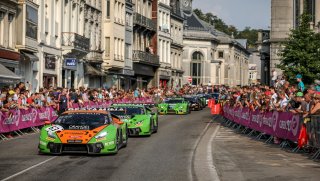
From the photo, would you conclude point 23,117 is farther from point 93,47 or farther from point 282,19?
point 282,19

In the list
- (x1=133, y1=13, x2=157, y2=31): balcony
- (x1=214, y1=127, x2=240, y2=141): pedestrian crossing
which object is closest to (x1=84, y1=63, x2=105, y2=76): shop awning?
(x1=133, y1=13, x2=157, y2=31): balcony

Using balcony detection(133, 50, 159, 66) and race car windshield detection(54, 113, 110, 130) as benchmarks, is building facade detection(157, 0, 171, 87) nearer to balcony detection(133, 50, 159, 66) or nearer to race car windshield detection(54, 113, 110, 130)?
balcony detection(133, 50, 159, 66)

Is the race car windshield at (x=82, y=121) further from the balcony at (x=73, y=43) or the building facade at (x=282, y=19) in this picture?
the building facade at (x=282, y=19)

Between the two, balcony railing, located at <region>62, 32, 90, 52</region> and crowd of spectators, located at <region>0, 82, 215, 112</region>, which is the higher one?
balcony railing, located at <region>62, 32, 90, 52</region>

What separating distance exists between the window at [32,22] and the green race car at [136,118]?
17.4 meters

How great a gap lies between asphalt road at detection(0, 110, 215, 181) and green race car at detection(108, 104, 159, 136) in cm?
223

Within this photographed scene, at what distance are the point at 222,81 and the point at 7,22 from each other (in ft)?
317

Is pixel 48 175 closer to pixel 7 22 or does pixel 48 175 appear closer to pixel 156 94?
pixel 7 22

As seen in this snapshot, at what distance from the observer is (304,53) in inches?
1919

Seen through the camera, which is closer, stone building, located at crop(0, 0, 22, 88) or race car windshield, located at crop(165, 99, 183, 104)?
stone building, located at crop(0, 0, 22, 88)

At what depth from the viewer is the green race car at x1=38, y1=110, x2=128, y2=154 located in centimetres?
1981

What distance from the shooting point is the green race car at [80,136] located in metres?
19.8

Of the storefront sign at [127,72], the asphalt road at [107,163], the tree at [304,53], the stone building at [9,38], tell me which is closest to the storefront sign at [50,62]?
the stone building at [9,38]

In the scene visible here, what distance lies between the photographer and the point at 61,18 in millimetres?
54344
